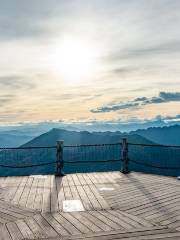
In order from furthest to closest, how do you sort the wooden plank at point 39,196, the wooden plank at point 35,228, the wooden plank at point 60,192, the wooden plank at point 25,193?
the wooden plank at point 25,193
the wooden plank at point 60,192
the wooden plank at point 39,196
the wooden plank at point 35,228

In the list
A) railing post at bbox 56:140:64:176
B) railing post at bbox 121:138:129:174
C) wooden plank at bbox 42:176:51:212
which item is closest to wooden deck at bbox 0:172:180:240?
wooden plank at bbox 42:176:51:212

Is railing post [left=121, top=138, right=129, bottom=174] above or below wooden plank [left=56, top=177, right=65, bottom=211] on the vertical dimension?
above

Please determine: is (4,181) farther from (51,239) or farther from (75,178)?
(51,239)

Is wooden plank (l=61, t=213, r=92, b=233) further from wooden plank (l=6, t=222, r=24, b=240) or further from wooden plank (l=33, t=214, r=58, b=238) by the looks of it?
wooden plank (l=6, t=222, r=24, b=240)

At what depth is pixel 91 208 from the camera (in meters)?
11.0

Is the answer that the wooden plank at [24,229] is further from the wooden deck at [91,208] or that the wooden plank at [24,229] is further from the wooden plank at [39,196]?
the wooden plank at [39,196]

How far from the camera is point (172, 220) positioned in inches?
383

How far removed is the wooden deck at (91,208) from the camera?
8.80m

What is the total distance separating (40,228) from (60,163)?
824 cm

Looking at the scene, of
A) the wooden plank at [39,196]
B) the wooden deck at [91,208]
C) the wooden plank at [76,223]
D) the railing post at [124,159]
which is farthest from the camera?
the railing post at [124,159]

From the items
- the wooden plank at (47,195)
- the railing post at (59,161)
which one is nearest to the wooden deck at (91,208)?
the wooden plank at (47,195)

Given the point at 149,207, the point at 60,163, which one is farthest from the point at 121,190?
the point at 60,163

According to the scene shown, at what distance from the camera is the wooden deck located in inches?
347

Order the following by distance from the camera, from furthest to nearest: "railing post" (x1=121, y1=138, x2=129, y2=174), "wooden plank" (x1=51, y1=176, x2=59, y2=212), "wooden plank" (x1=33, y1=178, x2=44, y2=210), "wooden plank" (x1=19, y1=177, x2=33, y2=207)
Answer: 1. "railing post" (x1=121, y1=138, x2=129, y2=174)
2. "wooden plank" (x1=19, y1=177, x2=33, y2=207)
3. "wooden plank" (x1=33, y1=178, x2=44, y2=210)
4. "wooden plank" (x1=51, y1=176, x2=59, y2=212)
